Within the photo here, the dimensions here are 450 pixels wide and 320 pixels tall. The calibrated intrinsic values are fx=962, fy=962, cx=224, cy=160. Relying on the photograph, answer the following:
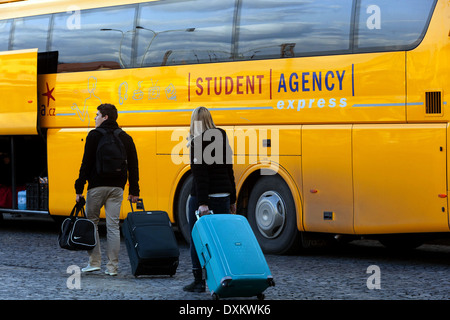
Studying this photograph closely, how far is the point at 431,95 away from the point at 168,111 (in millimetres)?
3918

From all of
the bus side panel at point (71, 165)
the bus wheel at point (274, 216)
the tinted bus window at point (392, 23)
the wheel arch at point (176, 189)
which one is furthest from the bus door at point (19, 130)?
the tinted bus window at point (392, 23)

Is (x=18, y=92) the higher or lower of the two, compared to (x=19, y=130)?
higher

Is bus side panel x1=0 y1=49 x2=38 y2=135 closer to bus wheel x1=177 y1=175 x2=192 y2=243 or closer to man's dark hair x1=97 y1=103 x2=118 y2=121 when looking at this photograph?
bus wheel x1=177 y1=175 x2=192 y2=243

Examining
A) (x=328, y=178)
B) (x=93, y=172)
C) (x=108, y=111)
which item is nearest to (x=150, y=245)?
(x=93, y=172)

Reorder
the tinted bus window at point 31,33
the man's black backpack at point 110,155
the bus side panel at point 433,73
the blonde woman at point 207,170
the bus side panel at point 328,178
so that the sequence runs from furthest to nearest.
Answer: the tinted bus window at point 31,33, the bus side panel at point 328,178, the bus side panel at point 433,73, the man's black backpack at point 110,155, the blonde woman at point 207,170

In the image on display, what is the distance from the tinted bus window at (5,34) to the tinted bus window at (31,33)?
150 mm

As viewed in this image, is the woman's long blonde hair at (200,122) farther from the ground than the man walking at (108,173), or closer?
farther from the ground

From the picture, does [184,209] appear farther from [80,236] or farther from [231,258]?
[231,258]

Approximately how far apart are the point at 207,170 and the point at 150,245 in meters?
1.34

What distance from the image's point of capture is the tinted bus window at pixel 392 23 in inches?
437

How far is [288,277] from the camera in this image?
10.2 meters

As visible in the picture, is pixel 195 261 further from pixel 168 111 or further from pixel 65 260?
pixel 168 111

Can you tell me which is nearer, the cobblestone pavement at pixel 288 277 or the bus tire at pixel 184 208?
the cobblestone pavement at pixel 288 277

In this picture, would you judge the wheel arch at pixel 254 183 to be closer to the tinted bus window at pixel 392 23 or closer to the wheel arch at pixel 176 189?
the wheel arch at pixel 176 189
